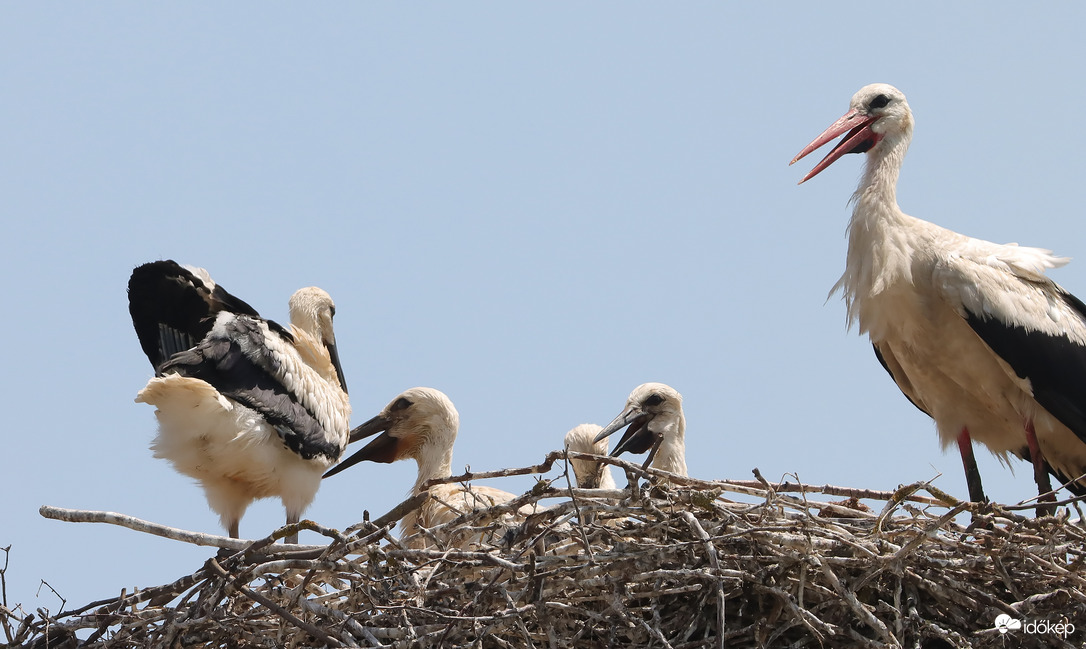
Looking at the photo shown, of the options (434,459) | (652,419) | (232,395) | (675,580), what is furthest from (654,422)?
(675,580)

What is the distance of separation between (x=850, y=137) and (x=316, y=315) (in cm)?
306

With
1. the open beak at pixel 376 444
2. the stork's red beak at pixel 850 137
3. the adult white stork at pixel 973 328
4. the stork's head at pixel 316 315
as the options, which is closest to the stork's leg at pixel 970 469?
the adult white stork at pixel 973 328

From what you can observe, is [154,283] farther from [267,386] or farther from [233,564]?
[233,564]

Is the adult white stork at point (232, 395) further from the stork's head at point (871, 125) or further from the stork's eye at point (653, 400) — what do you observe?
A: the stork's head at point (871, 125)

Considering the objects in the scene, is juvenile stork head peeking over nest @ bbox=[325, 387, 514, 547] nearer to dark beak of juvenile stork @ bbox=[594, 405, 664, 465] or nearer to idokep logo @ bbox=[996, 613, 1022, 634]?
dark beak of juvenile stork @ bbox=[594, 405, 664, 465]

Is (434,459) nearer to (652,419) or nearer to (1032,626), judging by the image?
(652,419)

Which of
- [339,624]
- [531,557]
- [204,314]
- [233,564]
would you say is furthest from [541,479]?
[204,314]

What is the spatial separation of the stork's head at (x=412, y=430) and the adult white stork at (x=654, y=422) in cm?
82

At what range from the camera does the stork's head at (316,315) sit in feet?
23.3

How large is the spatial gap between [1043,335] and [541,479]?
Answer: 233 centimetres

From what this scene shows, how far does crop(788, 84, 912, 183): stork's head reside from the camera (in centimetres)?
566

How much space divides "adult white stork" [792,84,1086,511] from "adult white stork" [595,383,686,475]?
128cm

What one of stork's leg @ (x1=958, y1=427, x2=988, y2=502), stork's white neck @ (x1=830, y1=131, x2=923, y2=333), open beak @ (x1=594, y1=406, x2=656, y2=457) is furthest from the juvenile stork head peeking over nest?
stork's leg @ (x1=958, y1=427, x2=988, y2=502)

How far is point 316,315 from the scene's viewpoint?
23.4ft
